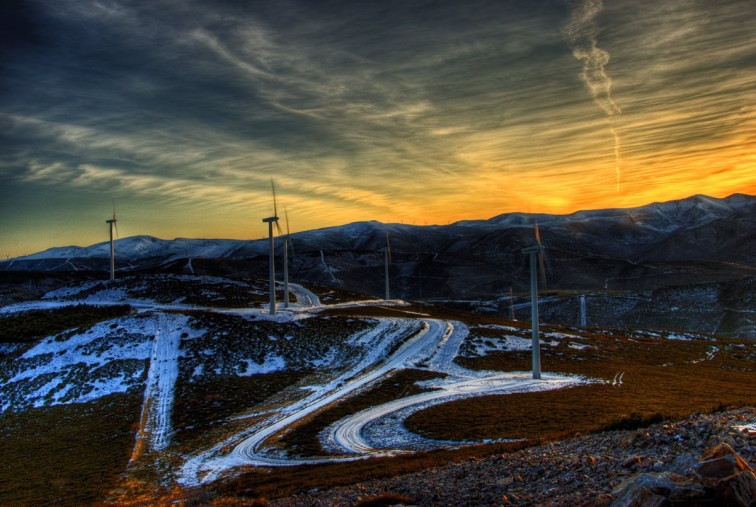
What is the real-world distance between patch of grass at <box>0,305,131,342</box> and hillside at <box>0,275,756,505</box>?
61 cm

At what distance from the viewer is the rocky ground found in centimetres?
1293

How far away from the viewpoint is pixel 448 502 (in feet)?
61.7

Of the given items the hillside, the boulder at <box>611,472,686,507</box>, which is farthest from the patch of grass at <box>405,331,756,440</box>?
the boulder at <box>611,472,686,507</box>

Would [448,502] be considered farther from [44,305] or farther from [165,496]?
[44,305]

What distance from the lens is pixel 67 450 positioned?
40.8 metres

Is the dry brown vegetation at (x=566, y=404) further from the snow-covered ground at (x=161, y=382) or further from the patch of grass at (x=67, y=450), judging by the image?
the snow-covered ground at (x=161, y=382)

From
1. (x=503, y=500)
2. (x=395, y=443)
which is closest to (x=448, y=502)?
(x=503, y=500)

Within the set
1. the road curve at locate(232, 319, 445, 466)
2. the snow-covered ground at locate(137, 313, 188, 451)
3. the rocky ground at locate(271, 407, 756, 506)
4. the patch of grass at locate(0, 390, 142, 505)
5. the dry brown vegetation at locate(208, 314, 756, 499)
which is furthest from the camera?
the snow-covered ground at locate(137, 313, 188, 451)

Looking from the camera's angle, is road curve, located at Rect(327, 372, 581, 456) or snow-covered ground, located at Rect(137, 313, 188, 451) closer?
road curve, located at Rect(327, 372, 581, 456)

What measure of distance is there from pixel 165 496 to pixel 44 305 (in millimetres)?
96995

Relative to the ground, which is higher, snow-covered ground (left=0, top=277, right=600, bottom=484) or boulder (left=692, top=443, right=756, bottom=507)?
boulder (left=692, top=443, right=756, bottom=507)

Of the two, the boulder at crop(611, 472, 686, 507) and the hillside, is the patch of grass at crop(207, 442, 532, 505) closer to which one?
the hillside

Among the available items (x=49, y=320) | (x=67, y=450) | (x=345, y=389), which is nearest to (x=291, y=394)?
(x=345, y=389)

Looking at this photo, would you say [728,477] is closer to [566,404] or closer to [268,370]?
[566,404]
